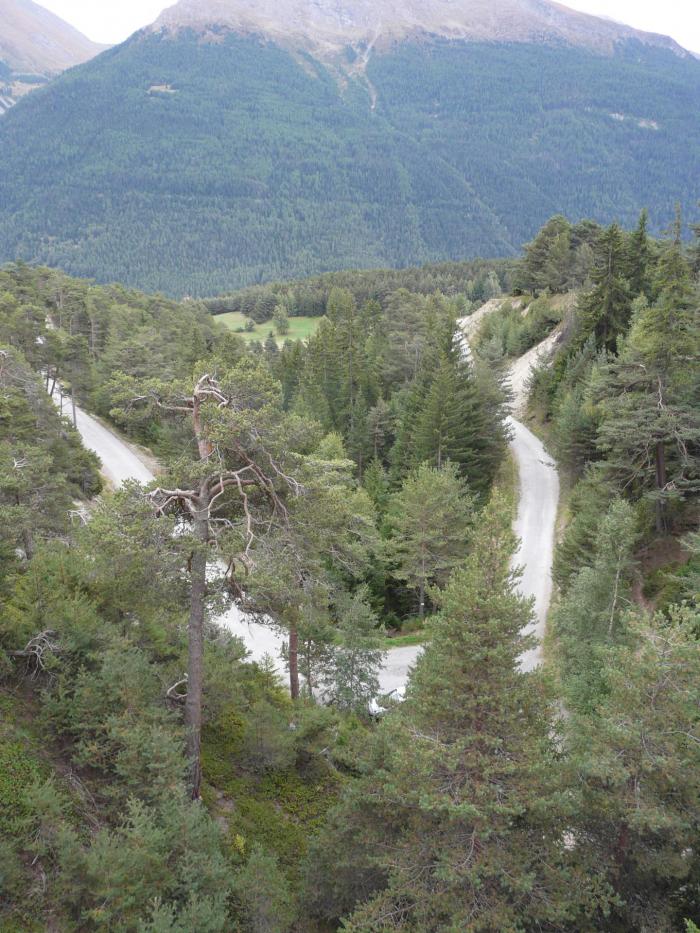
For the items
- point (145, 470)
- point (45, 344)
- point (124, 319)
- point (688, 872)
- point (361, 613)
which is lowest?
point (145, 470)

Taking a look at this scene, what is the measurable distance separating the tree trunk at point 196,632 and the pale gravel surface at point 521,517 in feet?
8.79

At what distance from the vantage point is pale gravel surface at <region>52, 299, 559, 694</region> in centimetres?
2389

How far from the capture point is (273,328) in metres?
114

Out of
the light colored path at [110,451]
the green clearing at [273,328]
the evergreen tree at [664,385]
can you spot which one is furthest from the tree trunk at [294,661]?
the green clearing at [273,328]

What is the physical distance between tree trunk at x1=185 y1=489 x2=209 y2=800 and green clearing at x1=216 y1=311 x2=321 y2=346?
96.0 metres

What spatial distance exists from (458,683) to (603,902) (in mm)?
3527

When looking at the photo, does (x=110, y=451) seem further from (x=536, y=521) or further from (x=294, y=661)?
(x=294, y=661)

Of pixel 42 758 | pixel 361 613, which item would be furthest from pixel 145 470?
pixel 42 758

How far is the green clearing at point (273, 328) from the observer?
107000 mm

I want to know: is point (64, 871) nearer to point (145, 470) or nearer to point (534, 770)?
point (534, 770)

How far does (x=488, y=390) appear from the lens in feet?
119

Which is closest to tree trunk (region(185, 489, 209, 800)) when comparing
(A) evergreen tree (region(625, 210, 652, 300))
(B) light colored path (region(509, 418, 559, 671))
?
(B) light colored path (region(509, 418, 559, 671))

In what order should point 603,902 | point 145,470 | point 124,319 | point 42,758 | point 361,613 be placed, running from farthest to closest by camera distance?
point 124,319
point 145,470
point 361,613
point 42,758
point 603,902

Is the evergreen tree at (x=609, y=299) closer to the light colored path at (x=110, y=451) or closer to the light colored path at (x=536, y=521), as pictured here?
the light colored path at (x=536, y=521)
